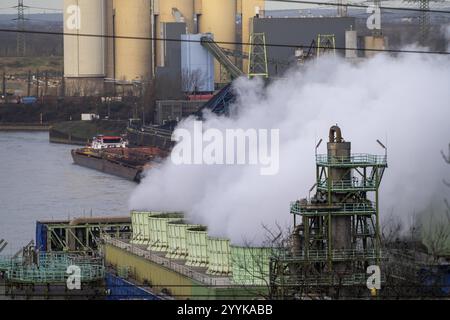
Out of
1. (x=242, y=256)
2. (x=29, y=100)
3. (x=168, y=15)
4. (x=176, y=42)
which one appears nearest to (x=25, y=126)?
(x=29, y=100)

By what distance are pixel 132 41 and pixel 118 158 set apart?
9.75 meters

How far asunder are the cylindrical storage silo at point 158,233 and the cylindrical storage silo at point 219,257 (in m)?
1.42

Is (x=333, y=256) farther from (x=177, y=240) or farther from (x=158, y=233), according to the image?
(x=158, y=233)

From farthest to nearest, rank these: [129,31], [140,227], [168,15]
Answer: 1. [168,15]
2. [129,31]
3. [140,227]

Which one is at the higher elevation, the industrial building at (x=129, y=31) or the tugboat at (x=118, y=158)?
the industrial building at (x=129, y=31)

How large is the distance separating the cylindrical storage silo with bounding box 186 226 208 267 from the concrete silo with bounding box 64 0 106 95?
26.9 m

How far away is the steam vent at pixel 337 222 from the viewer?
11422 mm

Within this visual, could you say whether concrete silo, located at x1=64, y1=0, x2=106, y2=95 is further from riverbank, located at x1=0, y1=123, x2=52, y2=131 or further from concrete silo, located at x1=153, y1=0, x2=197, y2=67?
riverbank, located at x1=0, y1=123, x2=52, y2=131

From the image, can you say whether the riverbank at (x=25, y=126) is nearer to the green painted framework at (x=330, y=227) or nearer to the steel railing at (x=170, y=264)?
the steel railing at (x=170, y=264)

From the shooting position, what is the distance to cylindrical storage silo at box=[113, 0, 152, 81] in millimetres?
40594

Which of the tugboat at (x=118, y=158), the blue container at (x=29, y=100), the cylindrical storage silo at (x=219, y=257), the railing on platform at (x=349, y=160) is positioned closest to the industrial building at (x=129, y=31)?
the blue container at (x=29, y=100)

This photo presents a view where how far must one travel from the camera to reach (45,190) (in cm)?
2450

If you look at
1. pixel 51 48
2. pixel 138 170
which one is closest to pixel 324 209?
pixel 138 170

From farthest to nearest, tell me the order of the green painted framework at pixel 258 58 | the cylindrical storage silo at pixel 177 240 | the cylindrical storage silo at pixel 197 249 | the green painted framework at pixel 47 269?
the green painted framework at pixel 258 58
the cylindrical storage silo at pixel 177 240
the green painted framework at pixel 47 269
the cylindrical storage silo at pixel 197 249
